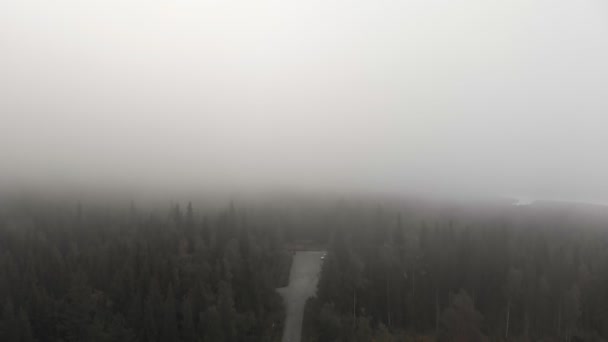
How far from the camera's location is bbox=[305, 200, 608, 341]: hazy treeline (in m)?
26.4

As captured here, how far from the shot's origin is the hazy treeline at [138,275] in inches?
883

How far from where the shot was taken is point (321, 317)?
2478cm

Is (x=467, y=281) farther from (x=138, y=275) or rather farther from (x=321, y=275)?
(x=138, y=275)

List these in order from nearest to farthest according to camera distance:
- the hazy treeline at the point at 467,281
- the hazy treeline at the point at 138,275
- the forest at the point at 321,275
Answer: the hazy treeline at the point at 138,275 → the forest at the point at 321,275 → the hazy treeline at the point at 467,281

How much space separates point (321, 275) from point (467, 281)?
8.28m

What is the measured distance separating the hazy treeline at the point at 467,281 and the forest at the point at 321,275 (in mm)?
79

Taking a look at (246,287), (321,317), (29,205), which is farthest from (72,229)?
(321,317)

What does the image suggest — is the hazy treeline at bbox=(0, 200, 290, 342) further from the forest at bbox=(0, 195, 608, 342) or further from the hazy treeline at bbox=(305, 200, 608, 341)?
the hazy treeline at bbox=(305, 200, 608, 341)

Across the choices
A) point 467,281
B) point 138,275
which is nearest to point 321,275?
point 467,281

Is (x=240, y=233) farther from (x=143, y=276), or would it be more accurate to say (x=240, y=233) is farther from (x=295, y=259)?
(x=143, y=276)

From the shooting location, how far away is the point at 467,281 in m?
29.7

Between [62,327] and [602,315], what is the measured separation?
2592 centimetres

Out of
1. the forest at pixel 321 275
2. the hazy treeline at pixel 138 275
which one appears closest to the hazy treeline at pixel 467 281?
the forest at pixel 321 275

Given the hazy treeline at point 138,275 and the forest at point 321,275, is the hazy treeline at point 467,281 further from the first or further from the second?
the hazy treeline at point 138,275
